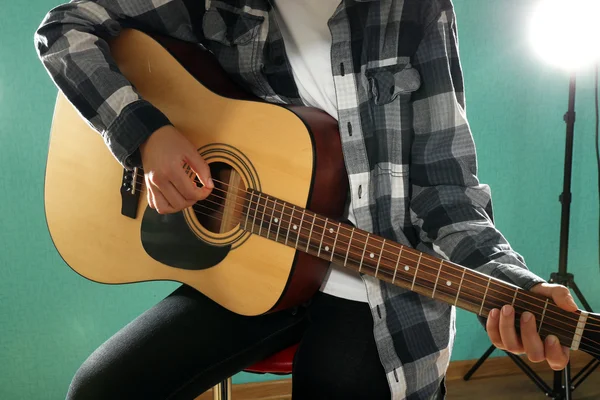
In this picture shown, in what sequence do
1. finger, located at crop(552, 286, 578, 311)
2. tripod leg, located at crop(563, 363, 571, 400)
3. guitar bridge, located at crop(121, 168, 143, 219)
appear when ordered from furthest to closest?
tripod leg, located at crop(563, 363, 571, 400)
guitar bridge, located at crop(121, 168, 143, 219)
finger, located at crop(552, 286, 578, 311)

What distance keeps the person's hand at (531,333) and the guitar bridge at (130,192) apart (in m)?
0.68

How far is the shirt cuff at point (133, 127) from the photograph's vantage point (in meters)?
1.05

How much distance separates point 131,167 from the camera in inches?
43.2

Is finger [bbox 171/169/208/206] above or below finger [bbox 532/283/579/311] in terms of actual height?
above

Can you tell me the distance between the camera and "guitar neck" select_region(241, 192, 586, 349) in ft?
2.74

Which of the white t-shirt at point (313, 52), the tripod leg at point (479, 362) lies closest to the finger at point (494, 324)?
the white t-shirt at point (313, 52)

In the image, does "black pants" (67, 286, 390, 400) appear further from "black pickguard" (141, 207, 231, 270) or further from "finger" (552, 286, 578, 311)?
"finger" (552, 286, 578, 311)

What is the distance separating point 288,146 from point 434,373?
47 cm

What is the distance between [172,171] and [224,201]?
111mm

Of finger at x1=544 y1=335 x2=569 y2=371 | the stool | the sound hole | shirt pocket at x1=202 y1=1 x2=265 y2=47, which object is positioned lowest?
the stool

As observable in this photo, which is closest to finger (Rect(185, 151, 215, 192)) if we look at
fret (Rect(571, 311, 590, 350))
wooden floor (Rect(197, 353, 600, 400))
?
fret (Rect(571, 311, 590, 350))

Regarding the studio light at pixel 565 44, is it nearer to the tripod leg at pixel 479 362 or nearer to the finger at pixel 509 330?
the tripod leg at pixel 479 362

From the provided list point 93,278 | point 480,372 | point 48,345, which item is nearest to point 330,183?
point 93,278

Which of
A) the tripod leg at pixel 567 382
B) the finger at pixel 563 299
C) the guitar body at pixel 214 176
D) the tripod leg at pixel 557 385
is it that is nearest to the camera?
the finger at pixel 563 299
